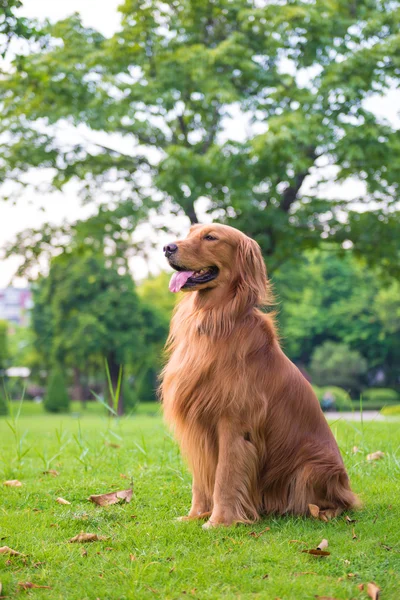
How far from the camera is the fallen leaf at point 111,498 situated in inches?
187

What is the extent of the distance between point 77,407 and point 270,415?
34607 mm

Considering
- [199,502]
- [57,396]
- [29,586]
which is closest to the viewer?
[29,586]

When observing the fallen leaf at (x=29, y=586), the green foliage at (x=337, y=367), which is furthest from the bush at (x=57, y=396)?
the fallen leaf at (x=29, y=586)

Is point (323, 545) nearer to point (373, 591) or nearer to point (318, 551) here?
point (318, 551)

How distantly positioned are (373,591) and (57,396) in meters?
30.1

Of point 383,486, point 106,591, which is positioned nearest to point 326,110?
point 383,486

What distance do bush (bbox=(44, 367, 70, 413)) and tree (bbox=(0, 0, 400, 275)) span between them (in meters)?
17.0

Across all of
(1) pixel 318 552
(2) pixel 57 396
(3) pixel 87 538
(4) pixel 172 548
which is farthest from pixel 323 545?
(2) pixel 57 396

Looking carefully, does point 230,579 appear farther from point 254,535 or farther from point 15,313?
point 15,313

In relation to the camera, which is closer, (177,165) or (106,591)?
(106,591)

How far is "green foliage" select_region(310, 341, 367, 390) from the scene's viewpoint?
126ft

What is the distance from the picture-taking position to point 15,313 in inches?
4796

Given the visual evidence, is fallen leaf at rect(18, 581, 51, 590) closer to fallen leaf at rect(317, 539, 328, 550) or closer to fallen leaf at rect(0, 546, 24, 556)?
fallen leaf at rect(0, 546, 24, 556)

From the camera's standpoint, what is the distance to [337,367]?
1513 inches
